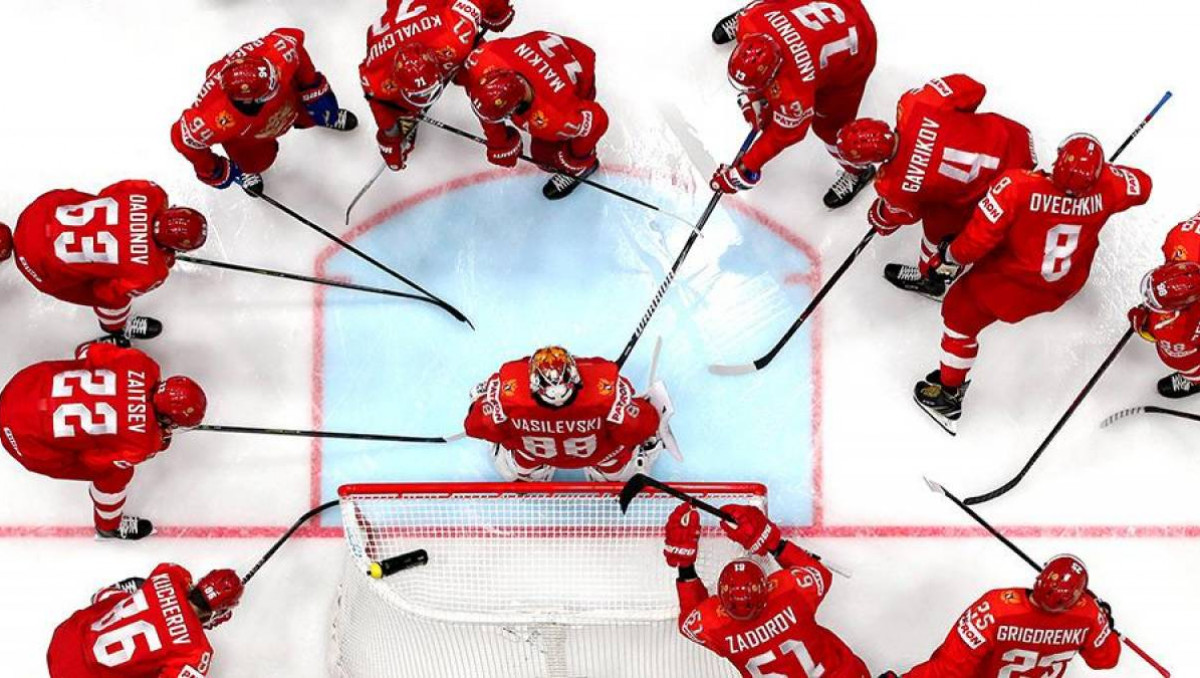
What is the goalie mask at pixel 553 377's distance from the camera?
4.57 m

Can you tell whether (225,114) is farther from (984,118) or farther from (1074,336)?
(1074,336)

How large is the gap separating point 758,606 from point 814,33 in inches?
79.7

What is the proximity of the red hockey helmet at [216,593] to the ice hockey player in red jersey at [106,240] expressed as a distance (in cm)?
112

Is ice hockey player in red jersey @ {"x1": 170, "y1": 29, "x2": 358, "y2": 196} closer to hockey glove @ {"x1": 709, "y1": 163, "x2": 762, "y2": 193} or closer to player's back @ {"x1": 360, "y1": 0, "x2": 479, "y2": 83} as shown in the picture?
player's back @ {"x1": 360, "y1": 0, "x2": 479, "y2": 83}

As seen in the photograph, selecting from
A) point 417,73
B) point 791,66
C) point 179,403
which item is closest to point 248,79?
point 417,73

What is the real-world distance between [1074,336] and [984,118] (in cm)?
119

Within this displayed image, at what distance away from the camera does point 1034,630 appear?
15.8 feet

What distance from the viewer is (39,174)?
5879 millimetres

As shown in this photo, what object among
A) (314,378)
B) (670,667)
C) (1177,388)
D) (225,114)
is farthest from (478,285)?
(1177,388)

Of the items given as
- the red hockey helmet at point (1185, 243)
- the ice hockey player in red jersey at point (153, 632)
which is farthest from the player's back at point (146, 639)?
the red hockey helmet at point (1185, 243)

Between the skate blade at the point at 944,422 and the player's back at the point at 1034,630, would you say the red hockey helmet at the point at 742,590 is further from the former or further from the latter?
the skate blade at the point at 944,422

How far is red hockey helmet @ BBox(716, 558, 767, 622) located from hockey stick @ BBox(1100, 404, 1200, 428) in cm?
185

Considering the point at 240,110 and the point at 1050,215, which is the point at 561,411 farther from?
the point at 1050,215

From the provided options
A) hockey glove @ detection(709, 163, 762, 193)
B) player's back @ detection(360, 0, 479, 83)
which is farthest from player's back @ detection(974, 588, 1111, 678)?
player's back @ detection(360, 0, 479, 83)
